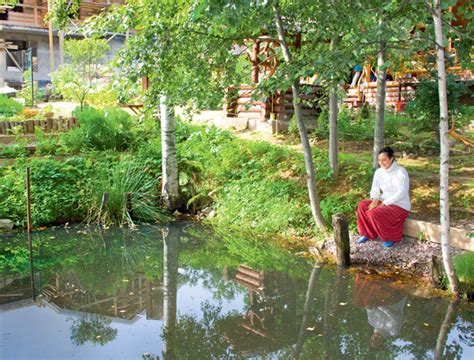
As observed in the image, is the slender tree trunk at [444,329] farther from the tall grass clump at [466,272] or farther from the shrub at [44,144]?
the shrub at [44,144]

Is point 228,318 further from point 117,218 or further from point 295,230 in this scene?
point 117,218

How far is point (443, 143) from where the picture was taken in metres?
6.09

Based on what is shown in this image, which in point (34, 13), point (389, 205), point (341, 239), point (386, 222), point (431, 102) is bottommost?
point (341, 239)

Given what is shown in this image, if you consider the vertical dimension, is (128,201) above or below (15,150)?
below

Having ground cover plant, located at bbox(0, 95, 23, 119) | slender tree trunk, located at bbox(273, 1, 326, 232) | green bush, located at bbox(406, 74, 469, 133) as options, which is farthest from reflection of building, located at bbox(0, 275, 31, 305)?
green bush, located at bbox(406, 74, 469, 133)

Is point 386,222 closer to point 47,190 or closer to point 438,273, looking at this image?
point 438,273

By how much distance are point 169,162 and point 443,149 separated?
618 cm

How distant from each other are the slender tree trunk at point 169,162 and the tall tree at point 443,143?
5.70 m

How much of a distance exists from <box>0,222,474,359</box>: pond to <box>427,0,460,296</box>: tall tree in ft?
1.42

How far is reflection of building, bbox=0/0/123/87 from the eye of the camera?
25562 millimetres

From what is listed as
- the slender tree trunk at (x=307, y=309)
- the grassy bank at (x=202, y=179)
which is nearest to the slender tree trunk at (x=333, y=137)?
the grassy bank at (x=202, y=179)

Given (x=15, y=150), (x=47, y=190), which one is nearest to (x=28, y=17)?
(x=15, y=150)

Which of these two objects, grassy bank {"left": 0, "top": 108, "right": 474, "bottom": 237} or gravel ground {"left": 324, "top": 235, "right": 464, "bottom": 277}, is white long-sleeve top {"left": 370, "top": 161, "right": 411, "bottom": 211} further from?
grassy bank {"left": 0, "top": 108, "right": 474, "bottom": 237}

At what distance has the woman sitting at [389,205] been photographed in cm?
765
